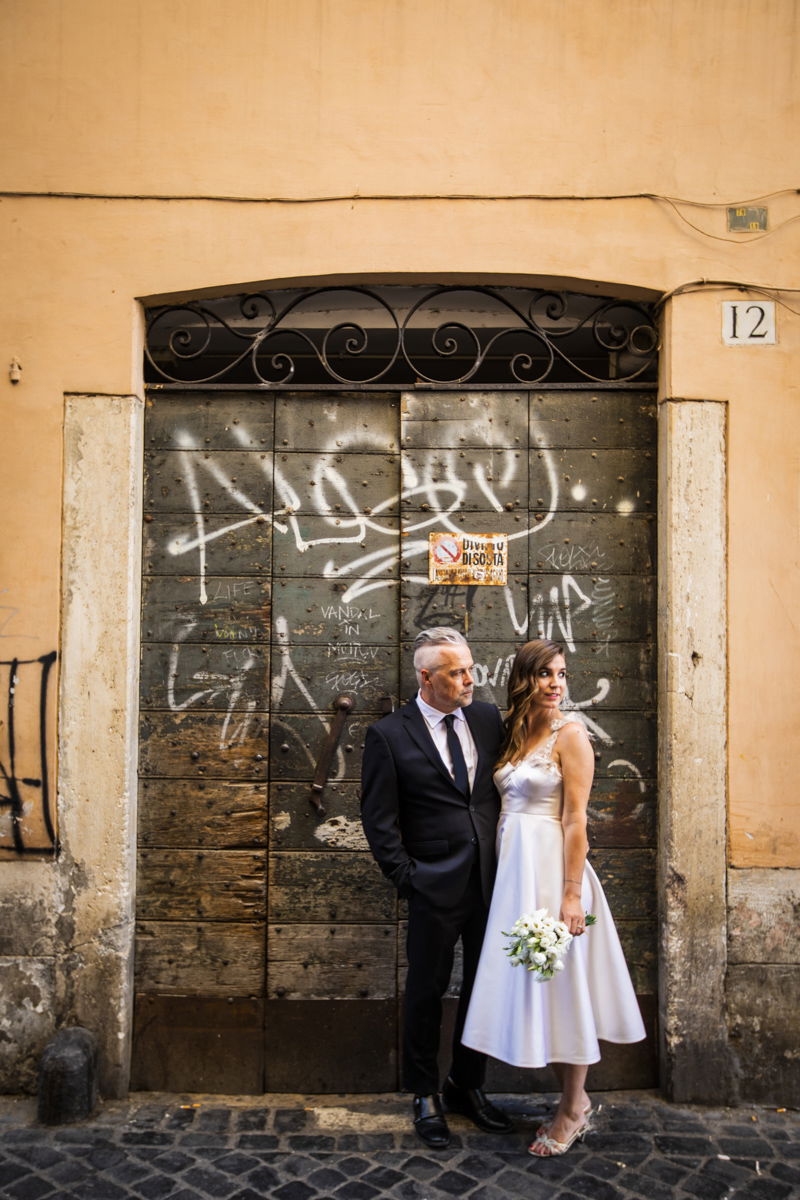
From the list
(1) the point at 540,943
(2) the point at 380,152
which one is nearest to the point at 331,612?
(1) the point at 540,943

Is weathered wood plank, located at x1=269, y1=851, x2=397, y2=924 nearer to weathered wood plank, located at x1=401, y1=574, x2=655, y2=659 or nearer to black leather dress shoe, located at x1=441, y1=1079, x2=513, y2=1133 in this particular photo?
black leather dress shoe, located at x1=441, y1=1079, x2=513, y2=1133

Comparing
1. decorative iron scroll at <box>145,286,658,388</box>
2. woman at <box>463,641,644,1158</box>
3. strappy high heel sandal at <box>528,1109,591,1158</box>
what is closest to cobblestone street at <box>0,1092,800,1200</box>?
strappy high heel sandal at <box>528,1109,591,1158</box>

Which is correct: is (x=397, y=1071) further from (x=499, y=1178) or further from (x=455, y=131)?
(x=455, y=131)

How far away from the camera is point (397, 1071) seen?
14.2 ft

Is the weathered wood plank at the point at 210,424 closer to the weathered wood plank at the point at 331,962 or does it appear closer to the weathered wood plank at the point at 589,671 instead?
the weathered wood plank at the point at 589,671

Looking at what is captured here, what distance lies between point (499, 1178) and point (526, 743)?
1585 mm

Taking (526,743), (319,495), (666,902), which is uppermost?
(319,495)

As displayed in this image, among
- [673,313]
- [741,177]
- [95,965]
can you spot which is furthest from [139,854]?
[741,177]

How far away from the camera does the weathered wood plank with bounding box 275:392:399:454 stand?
4.56 meters

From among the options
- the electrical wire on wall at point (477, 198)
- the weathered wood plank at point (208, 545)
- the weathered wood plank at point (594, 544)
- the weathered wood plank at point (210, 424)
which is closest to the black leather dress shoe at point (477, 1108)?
the weathered wood plank at point (594, 544)

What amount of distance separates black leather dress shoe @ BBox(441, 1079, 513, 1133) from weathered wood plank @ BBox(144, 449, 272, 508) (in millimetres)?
2694

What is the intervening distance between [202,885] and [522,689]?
6.02 ft

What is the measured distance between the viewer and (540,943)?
3.39m

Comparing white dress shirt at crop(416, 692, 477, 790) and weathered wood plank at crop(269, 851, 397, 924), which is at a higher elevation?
white dress shirt at crop(416, 692, 477, 790)
